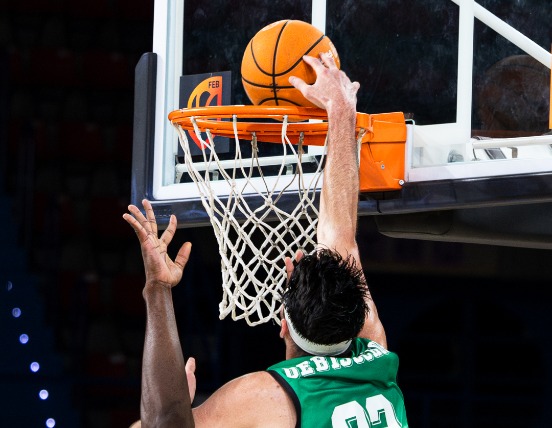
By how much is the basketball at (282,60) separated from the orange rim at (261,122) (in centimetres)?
6

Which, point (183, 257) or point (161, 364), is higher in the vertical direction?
point (183, 257)

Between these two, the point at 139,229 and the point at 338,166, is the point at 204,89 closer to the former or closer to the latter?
the point at 338,166

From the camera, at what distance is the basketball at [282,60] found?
2537 mm

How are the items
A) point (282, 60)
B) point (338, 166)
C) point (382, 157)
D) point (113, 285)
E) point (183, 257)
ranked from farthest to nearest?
point (113, 285), point (382, 157), point (282, 60), point (338, 166), point (183, 257)

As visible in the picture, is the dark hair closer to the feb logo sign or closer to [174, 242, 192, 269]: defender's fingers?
[174, 242, 192, 269]: defender's fingers

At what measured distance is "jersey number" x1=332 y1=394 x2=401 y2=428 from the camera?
1783mm

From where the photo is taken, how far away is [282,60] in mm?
2537

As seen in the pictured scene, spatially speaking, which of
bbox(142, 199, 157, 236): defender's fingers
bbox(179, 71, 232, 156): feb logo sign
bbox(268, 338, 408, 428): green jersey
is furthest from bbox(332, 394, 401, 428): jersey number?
bbox(179, 71, 232, 156): feb logo sign

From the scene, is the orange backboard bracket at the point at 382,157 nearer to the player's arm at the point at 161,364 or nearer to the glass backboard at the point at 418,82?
the glass backboard at the point at 418,82

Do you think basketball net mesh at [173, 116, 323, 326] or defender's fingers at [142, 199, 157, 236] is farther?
basketball net mesh at [173, 116, 323, 326]

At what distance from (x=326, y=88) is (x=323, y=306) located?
0.87 m

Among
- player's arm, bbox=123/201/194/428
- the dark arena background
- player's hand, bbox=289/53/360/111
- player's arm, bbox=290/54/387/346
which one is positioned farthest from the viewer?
the dark arena background

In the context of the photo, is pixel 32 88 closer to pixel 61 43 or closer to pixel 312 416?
pixel 61 43

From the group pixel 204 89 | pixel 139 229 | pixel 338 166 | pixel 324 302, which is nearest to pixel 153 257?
pixel 139 229
